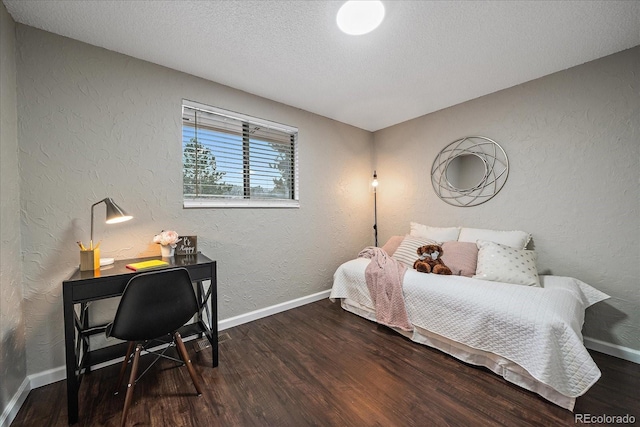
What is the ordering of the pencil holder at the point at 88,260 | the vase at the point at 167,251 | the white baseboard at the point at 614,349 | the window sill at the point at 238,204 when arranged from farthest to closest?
the window sill at the point at 238,204
the vase at the point at 167,251
the white baseboard at the point at 614,349
the pencil holder at the point at 88,260

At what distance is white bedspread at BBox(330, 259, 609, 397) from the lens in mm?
1448

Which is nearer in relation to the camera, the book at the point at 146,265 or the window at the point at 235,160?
the book at the point at 146,265

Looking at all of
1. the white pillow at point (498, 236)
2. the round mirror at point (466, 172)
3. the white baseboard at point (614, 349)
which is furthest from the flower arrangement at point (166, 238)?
the white baseboard at point (614, 349)

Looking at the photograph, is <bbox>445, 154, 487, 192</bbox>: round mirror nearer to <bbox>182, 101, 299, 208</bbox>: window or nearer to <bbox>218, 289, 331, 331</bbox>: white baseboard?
<bbox>182, 101, 299, 208</bbox>: window

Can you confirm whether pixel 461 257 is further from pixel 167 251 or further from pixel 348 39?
pixel 167 251

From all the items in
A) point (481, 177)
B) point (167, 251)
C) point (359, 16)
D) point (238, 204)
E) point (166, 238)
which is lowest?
point (167, 251)

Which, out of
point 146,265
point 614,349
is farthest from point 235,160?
point 614,349

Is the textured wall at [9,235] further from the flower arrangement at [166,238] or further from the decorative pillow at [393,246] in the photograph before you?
the decorative pillow at [393,246]

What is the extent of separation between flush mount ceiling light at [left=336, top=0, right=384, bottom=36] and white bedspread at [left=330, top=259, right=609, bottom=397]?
2.01 metres

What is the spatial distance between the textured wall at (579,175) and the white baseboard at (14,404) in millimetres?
3838

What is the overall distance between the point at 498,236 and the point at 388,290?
1.24 metres

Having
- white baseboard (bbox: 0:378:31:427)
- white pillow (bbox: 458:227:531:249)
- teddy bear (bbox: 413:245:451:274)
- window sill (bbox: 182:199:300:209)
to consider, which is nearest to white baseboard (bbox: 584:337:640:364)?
white pillow (bbox: 458:227:531:249)

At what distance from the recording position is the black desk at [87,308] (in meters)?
1.37

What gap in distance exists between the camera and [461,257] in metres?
2.36
